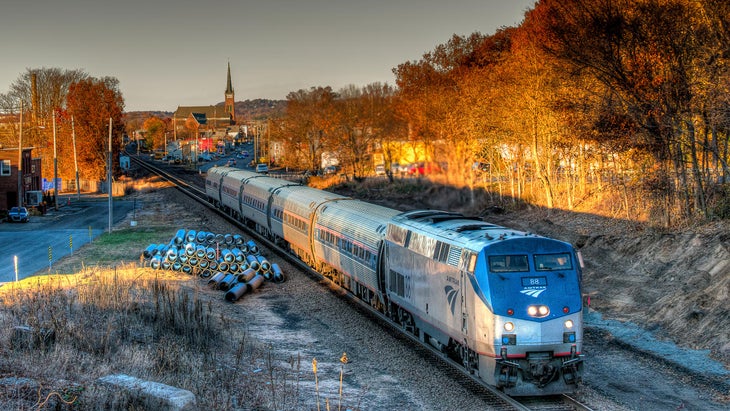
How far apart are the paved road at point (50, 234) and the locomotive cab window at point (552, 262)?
24.0 m

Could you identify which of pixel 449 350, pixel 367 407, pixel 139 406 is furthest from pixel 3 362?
pixel 449 350

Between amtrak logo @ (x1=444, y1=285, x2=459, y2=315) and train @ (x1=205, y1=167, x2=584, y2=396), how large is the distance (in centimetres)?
2

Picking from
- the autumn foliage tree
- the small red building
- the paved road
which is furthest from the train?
the autumn foliage tree

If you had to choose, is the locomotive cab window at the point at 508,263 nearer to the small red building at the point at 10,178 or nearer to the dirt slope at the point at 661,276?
the dirt slope at the point at 661,276

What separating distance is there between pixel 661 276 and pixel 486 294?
41.4 feet

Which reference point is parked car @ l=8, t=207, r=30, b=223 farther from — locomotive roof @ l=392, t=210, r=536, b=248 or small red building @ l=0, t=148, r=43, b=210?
locomotive roof @ l=392, t=210, r=536, b=248

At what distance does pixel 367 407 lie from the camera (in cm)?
1484

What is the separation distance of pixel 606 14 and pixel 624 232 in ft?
30.2

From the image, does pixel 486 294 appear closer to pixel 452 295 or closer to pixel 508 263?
pixel 508 263

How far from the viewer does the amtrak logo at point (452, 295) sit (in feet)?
52.4

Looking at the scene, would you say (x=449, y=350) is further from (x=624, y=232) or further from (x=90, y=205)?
(x=90, y=205)

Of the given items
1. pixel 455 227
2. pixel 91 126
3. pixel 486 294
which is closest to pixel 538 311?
pixel 486 294

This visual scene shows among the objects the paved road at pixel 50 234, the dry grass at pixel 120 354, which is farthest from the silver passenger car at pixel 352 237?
the paved road at pixel 50 234

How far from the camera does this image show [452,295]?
16.2 metres
